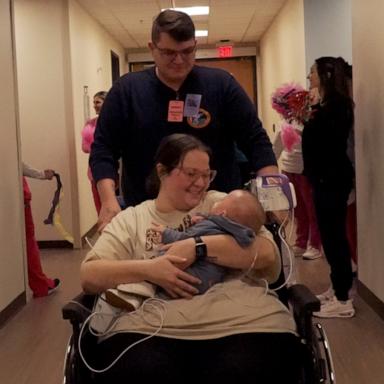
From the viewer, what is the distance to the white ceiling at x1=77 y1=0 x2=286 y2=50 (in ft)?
23.8

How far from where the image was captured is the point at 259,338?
1.60m

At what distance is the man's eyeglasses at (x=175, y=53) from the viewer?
2094 mm

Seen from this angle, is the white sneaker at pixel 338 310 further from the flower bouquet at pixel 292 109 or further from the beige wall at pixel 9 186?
the beige wall at pixel 9 186

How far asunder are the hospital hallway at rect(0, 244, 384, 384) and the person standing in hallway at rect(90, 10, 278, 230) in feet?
3.75

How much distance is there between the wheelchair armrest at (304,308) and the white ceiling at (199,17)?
571 centimetres

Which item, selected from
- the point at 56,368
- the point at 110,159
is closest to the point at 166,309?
the point at 110,159

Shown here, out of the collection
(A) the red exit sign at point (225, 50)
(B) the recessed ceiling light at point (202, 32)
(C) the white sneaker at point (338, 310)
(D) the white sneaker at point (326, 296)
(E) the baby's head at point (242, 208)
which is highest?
(B) the recessed ceiling light at point (202, 32)

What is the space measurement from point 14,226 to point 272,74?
5.92 meters

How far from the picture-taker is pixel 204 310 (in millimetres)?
→ 1647

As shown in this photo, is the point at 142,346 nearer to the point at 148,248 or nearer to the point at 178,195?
the point at 148,248

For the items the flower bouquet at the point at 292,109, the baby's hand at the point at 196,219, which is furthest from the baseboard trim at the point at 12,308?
the flower bouquet at the point at 292,109

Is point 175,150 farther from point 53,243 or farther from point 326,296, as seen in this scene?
point 53,243

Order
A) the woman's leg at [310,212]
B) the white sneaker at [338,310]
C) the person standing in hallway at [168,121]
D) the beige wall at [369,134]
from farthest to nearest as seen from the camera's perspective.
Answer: the woman's leg at [310,212], the white sneaker at [338,310], the beige wall at [369,134], the person standing in hallway at [168,121]

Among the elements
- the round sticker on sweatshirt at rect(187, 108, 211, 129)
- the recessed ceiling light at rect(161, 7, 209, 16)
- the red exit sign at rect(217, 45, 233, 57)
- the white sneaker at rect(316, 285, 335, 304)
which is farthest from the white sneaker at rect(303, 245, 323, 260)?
the red exit sign at rect(217, 45, 233, 57)
